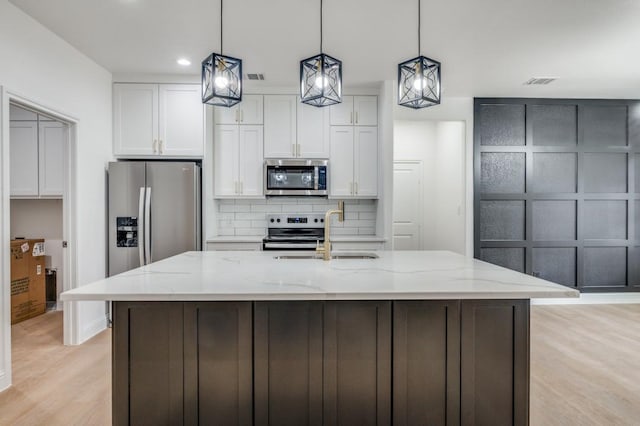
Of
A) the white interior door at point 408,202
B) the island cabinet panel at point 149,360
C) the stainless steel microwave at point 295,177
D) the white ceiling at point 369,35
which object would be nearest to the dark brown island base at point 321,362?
the island cabinet panel at point 149,360

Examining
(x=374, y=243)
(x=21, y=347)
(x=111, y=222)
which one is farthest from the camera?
(x=374, y=243)

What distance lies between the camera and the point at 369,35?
3.06 m

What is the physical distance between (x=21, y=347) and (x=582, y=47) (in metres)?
5.70

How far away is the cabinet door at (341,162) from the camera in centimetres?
423

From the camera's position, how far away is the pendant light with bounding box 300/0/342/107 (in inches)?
81.1

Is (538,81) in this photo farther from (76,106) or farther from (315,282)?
(76,106)

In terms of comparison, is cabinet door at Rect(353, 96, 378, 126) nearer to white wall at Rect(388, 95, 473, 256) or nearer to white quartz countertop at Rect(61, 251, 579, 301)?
white wall at Rect(388, 95, 473, 256)

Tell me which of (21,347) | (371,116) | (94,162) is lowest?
(21,347)

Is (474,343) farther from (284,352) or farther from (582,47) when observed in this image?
(582,47)

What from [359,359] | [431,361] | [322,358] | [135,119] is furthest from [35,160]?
[431,361]

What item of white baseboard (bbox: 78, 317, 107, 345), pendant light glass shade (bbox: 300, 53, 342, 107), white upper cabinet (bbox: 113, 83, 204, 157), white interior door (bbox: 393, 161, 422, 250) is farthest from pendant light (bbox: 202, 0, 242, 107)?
white interior door (bbox: 393, 161, 422, 250)

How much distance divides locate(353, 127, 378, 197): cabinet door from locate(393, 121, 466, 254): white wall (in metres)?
1.35

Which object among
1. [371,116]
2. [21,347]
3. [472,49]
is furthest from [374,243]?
[21,347]

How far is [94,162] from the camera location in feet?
11.8
